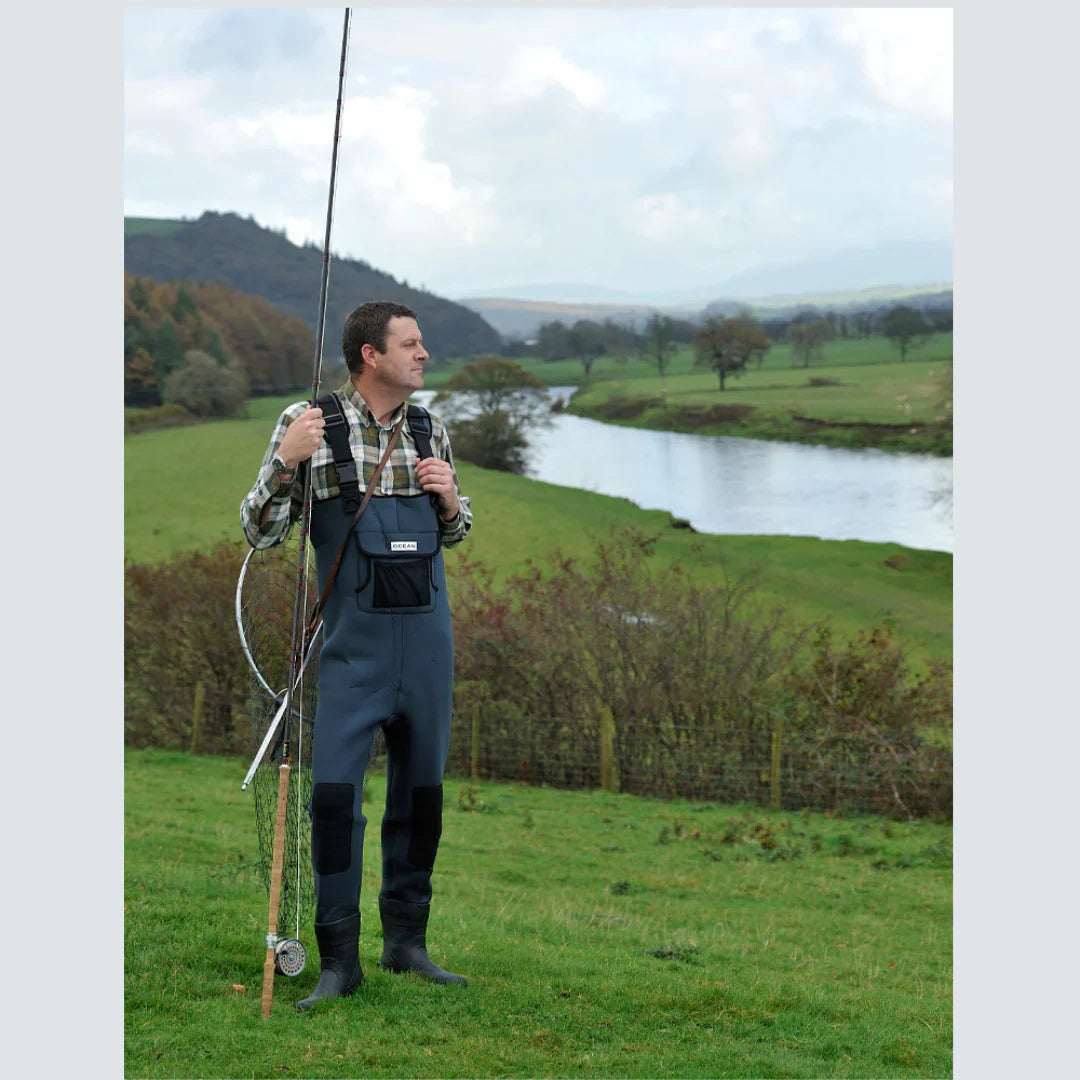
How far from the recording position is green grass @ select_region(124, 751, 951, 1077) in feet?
15.2

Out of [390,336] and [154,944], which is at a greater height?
[390,336]

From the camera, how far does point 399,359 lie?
4.90 meters

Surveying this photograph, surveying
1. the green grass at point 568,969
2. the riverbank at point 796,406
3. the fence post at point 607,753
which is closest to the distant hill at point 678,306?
the riverbank at point 796,406

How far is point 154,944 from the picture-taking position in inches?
223

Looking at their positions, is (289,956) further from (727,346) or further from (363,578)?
(727,346)

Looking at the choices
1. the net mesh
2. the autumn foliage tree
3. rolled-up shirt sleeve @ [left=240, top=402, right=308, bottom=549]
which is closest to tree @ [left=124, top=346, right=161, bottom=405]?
the autumn foliage tree

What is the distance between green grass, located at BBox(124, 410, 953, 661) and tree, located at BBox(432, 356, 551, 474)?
421mm

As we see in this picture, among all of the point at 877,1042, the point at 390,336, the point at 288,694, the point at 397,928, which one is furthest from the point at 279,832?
the point at 877,1042

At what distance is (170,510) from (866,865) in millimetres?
19986

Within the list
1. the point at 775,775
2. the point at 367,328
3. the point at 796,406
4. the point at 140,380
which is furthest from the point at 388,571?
A: the point at 140,380

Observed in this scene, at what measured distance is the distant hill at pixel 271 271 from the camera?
26078 mm

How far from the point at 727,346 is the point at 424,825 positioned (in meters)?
24.6

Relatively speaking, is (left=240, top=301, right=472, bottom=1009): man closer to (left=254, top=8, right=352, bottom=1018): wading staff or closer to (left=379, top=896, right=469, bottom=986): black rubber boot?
(left=254, top=8, right=352, bottom=1018): wading staff

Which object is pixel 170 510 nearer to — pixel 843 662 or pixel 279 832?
pixel 843 662
